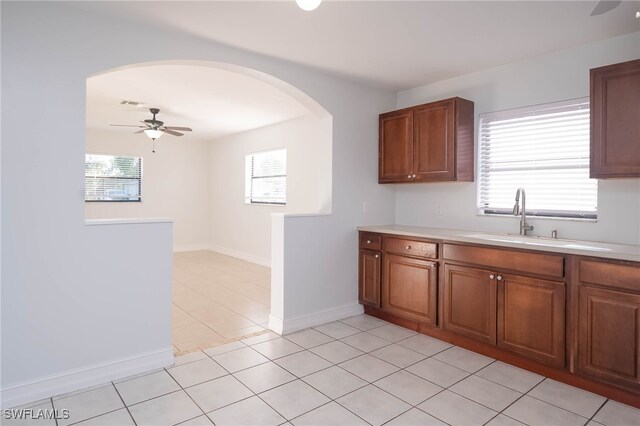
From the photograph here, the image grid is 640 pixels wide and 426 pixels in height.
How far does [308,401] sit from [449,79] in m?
3.20

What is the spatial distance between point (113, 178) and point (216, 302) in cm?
432

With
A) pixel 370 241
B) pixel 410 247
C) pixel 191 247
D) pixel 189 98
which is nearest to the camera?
pixel 410 247

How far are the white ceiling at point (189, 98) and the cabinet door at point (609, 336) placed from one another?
3.43m

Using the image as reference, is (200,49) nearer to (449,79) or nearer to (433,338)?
(449,79)

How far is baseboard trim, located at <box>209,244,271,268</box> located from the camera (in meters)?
6.86

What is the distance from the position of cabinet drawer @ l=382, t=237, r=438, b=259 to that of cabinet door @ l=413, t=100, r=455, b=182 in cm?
63

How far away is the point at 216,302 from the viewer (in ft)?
14.8

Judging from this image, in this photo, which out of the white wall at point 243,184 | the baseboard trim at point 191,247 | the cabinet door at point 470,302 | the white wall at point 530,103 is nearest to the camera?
the white wall at point 530,103

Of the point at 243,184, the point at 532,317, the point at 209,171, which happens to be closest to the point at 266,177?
the point at 243,184

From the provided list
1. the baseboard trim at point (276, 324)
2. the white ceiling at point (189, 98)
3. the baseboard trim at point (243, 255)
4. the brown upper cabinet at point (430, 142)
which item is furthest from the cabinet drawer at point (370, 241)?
the baseboard trim at point (243, 255)

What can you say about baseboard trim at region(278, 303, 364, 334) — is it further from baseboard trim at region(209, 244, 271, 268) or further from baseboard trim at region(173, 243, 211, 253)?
baseboard trim at region(173, 243, 211, 253)

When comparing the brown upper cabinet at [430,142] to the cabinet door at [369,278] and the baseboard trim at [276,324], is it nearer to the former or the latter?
the cabinet door at [369,278]

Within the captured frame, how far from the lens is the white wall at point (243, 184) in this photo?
19.7 ft

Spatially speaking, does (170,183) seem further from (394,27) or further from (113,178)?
(394,27)
